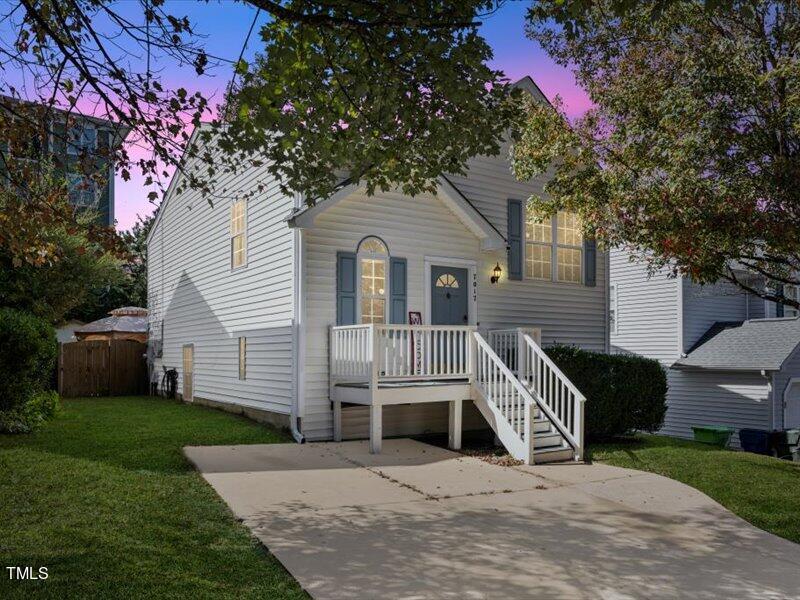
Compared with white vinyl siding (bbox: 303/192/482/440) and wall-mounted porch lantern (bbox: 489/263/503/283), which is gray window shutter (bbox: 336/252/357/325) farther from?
wall-mounted porch lantern (bbox: 489/263/503/283)

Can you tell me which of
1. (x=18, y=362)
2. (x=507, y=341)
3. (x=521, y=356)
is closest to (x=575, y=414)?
(x=521, y=356)

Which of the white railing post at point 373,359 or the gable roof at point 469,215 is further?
the gable roof at point 469,215

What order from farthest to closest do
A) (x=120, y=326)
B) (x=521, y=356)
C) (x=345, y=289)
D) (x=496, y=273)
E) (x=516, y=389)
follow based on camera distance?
(x=120, y=326) → (x=496, y=273) → (x=345, y=289) → (x=521, y=356) → (x=516, y=389)

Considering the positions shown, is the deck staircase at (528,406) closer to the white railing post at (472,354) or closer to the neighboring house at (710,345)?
the white railing post at (472,354)

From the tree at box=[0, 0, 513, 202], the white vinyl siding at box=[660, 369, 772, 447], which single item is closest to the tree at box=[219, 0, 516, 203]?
the tree at box=[0, 0, 513, 202]

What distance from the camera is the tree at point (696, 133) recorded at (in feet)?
28.0

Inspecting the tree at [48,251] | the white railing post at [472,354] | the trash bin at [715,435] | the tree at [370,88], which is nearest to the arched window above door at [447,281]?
the white railing post at [472,354]

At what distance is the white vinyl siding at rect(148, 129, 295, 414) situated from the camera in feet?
38.8

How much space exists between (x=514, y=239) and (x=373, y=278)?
11.6 ft

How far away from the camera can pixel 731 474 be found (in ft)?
29.9

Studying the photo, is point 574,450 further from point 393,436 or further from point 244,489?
point 244,489

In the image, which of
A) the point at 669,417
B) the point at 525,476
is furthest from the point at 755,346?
the point at 525,476

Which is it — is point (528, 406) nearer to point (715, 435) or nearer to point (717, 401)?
point (715, 435)

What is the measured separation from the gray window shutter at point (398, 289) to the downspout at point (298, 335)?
174 cm
